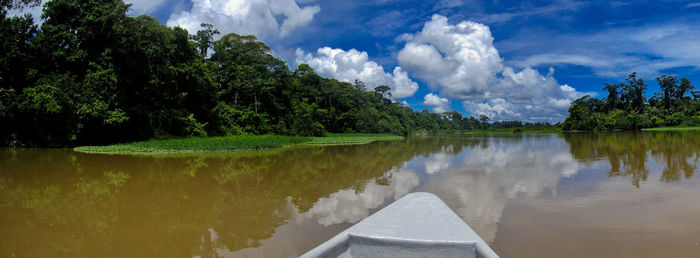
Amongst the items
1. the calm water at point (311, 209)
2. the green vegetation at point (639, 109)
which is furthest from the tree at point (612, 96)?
the calm water at point (311, 209)

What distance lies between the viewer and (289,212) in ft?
16.7

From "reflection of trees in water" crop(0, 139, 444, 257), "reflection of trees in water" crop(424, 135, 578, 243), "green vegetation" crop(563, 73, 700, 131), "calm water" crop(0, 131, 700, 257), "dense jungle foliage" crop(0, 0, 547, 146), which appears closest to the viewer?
"calm water" crop(0, 131, 700, 257)

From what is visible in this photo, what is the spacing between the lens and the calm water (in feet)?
11.7

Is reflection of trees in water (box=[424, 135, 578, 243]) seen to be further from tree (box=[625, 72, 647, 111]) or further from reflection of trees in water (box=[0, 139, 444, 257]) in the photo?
tree (box=[625, 72, 647, 111])

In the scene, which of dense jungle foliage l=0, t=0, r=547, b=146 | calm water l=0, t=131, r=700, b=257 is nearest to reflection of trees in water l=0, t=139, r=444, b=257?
calm water l=0, t=131, r=700, b=257

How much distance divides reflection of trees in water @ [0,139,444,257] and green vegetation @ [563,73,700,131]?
190 feet

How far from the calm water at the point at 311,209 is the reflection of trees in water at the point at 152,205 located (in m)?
0.03

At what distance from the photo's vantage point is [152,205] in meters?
5.62

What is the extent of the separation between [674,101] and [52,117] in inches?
3064

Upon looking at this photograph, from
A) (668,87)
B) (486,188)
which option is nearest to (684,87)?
(668,87)

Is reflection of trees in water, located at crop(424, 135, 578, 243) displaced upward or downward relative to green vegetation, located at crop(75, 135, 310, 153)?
downward

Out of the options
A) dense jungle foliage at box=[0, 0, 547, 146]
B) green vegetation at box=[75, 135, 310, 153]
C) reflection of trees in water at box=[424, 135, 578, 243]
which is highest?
dense jungle foliage at box=[0, 0, 547, 146]

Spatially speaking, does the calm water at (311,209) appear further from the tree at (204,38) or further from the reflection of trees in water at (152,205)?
the tree at (204,38)

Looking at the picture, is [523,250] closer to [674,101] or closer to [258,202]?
[258,202]
